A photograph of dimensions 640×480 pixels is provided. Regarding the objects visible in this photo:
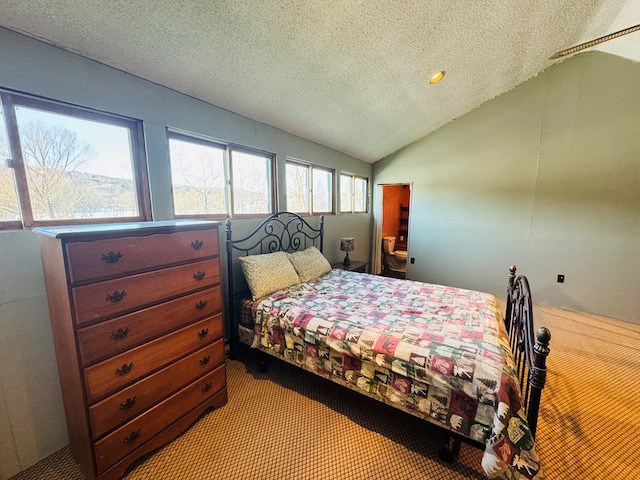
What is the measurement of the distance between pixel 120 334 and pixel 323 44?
230 centimetres

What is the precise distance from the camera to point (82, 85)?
1.53 m

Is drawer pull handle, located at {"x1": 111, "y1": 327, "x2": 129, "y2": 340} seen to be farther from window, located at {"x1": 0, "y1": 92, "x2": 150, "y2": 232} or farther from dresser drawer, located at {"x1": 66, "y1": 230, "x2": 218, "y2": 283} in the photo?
window, located at {"x1": 0, "y1": 92, "x2": 150, "y2": 232}

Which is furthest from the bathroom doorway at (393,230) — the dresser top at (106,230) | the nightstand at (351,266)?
the dresser top at (106,230)

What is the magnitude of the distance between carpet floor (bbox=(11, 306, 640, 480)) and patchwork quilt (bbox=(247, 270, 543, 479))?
0.19 meters

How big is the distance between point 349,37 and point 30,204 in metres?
2.33

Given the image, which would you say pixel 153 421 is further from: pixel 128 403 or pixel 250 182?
pixel 250 182

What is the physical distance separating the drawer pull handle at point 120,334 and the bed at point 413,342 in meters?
0.99

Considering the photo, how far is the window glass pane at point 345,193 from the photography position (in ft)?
14.3

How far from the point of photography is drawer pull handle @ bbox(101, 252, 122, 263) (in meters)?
1.21

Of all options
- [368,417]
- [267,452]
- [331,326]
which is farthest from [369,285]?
[267,452]


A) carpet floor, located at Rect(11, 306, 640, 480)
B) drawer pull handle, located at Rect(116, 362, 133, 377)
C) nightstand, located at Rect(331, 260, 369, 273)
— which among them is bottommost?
carpet floor, located at Rect(11, 306, 640, 480)

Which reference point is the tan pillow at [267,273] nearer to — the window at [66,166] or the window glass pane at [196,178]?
the window glass pane at [196,178]

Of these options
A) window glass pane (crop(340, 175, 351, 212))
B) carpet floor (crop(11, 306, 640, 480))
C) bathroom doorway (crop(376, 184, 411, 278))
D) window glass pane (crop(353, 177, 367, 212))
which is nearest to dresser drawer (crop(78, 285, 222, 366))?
carpet floor (crop(11, 306, 640, 480))

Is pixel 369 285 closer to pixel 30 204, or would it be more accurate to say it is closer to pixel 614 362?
pixel 614 362
